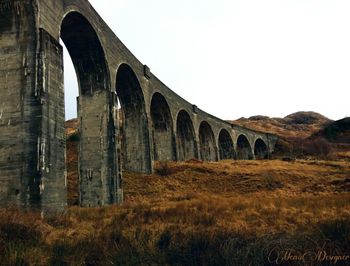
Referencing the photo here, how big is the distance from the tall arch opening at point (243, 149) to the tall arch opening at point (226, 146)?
14.4 ft

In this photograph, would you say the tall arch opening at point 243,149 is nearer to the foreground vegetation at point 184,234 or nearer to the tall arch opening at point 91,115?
the tall arch opening at point 91,115

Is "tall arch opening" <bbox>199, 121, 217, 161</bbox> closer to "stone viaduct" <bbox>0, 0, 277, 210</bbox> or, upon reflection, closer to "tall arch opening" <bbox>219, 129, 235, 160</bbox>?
"tall arch opening" <bbox>219, 129, 235, 160</bbox>

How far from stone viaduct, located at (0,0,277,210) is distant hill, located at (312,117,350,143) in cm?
3143

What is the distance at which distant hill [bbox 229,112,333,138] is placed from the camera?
69.1m

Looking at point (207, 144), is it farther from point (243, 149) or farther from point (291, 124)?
point (291, 124)

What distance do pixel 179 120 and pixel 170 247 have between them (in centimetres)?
2682

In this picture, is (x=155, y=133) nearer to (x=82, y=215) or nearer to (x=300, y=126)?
(x=82, y=215)

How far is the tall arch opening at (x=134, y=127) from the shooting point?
72.8ft

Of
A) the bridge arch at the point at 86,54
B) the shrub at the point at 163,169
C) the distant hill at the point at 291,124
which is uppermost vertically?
the distant hill at the point at 291,124

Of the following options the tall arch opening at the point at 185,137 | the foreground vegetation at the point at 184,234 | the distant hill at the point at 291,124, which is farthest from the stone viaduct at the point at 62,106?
the distant hill at the point at 291,124

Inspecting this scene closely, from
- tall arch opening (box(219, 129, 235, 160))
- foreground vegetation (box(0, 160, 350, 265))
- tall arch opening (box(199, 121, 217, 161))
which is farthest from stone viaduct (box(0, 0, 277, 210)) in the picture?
tall arch opening (box(219, 129, 235, 160))

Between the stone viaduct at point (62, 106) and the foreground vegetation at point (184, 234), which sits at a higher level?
the stone viaduct at point (62, 106)

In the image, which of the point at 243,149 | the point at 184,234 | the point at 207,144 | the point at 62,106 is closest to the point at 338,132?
the point at 243,149

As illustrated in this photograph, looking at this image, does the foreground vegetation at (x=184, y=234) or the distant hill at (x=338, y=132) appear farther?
the distant hill at (x=338, y=132)
